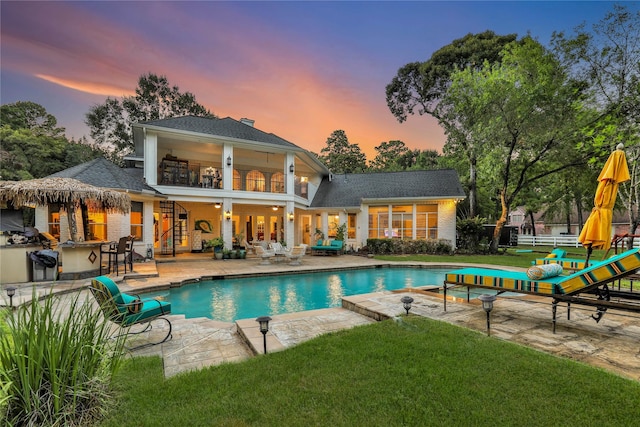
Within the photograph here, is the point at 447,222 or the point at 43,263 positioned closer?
the point at 43,263

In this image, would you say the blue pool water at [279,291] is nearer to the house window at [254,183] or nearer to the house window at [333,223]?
the house window at [333,223]

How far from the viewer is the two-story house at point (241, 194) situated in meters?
12.6

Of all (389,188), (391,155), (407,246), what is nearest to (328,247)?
(407,246)

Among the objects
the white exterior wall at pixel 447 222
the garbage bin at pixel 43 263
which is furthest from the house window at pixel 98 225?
the white exterior wall at pixel 447 222

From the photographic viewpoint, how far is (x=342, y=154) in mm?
37281

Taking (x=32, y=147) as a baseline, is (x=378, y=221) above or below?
below

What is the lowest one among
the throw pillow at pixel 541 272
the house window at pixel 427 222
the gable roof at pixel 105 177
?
the throw pillow at pixel 541 272

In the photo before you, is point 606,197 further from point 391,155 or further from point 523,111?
point 391,155

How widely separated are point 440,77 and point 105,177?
24892 mm

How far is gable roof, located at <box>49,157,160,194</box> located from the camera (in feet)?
36.8

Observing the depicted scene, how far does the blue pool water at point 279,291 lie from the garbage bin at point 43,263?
3.19 metres

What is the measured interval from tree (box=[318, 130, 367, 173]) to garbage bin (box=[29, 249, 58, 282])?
1228 inches

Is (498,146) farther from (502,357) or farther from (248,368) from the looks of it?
(248,368)

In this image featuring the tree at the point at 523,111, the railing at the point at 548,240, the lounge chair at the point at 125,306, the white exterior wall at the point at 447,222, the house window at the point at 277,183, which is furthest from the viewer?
the railing at the point at 548,240
